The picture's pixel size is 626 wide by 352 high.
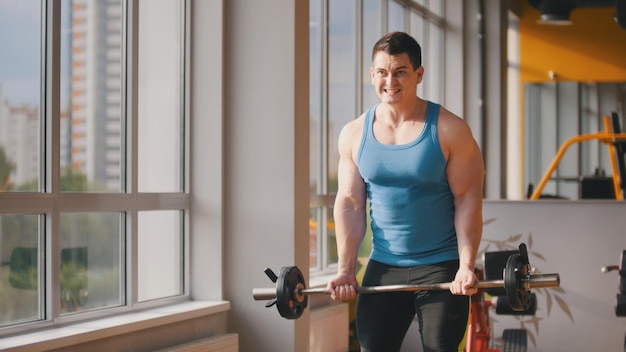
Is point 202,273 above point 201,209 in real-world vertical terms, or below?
below

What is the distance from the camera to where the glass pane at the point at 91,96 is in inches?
146

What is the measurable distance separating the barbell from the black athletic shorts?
0.08 metres

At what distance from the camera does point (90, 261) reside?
151 inches

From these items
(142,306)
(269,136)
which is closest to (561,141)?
(269,136)

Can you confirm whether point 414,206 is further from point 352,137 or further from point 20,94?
point 20,94

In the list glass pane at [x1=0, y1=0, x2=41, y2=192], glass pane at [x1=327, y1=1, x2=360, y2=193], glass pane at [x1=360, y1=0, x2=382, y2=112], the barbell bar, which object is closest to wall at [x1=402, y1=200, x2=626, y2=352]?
glass pane at [x1=327, y1=1, x2=360, y2=193]

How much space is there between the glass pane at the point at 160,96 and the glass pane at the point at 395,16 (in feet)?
9.76

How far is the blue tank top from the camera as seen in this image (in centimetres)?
264

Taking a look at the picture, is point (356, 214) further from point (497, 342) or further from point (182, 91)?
point (497, 342)

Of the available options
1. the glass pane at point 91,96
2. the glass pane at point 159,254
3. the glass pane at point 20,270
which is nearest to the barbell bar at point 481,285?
the glass pane at point 20,270

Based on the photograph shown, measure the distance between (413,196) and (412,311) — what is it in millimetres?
350

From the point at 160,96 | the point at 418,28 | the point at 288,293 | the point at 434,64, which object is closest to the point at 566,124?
the point at 434,64

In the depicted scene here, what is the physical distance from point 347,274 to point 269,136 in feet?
6.02

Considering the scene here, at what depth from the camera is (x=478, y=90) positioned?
8.76 meters
